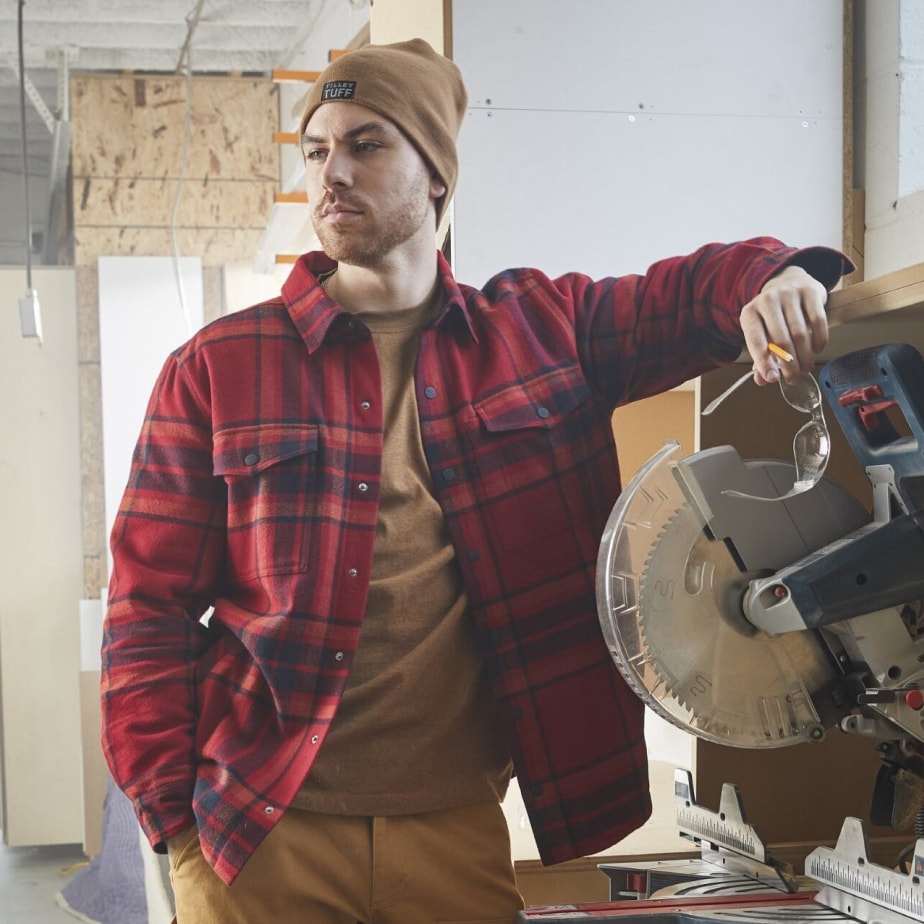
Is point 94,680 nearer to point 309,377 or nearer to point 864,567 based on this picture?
point 309,377

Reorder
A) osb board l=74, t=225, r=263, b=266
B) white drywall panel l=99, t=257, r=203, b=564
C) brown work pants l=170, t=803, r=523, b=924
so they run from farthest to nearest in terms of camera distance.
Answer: osb board l=74, t=225, r=263, b=266, white drywall panel l=99, t=257, r=203, b=564, brown work pants l=170, t=803, r=523, b=924

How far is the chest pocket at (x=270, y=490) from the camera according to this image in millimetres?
1467

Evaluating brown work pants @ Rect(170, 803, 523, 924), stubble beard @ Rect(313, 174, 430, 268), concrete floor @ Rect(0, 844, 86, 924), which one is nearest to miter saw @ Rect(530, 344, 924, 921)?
brown work pants @ Rect(170, 803, 523, 924)

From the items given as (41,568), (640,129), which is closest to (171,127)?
(41,568)

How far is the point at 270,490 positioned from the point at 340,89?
512 millimetres

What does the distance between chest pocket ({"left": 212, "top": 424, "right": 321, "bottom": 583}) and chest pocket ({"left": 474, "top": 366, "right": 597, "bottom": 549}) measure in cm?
21

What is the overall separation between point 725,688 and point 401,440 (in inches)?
20.5

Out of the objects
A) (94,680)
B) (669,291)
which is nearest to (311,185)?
(669,291)

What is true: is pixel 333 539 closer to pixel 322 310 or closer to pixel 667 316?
pixel 322 310

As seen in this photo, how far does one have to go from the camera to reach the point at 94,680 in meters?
5.20

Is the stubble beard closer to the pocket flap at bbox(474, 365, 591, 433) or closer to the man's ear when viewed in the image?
the man's ear

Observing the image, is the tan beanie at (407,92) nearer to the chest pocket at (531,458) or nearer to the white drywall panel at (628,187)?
the chest pocket at (531,458)

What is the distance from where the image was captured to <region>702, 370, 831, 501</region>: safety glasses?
1261 mm

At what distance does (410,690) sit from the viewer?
146 centimetres
